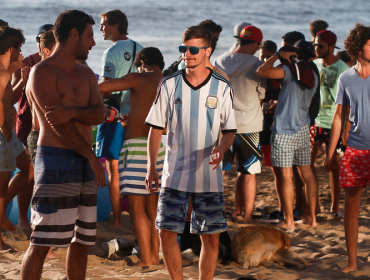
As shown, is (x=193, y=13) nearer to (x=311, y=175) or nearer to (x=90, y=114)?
(x=311, y=175)

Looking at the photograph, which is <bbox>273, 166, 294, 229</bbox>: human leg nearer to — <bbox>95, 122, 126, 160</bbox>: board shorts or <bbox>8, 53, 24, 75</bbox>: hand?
<bbox>95, 122, 126, 160</bbox>: board shorts

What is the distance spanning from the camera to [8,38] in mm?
4215

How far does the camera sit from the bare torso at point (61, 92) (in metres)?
2.81

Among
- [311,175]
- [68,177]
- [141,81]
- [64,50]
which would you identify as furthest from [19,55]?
[311,175]

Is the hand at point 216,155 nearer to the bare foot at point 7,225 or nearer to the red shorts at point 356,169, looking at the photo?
the red shorts at point 356,169

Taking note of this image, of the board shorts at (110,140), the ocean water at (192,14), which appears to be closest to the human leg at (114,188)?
the board shorts at (110,140)

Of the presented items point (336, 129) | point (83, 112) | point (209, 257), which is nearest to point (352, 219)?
point (336, 129)

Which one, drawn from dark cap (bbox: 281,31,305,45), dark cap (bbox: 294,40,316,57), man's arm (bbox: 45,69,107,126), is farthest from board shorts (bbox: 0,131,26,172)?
dark cap (bbox: 281,31,305,45)

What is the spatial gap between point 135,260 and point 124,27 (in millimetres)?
2814

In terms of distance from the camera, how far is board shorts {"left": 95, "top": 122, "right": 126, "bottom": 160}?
16.9 feet

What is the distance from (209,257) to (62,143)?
126 centimetres

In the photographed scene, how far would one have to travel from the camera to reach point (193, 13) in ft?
114

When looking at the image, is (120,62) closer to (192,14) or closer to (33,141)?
(33,141)

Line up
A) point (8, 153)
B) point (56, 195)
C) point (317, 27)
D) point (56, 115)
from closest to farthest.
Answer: point (56, 115) → point (56, 195) → point (8, 153) → point (317, 27)
